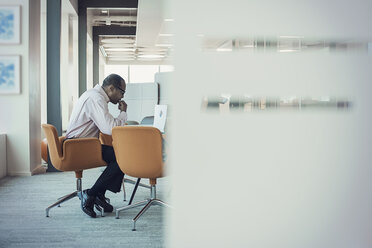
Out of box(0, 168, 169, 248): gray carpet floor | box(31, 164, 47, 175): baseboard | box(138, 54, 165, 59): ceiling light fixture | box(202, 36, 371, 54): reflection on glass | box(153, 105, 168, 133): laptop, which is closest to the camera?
box(202, 36, 371, 54): reflection on glass

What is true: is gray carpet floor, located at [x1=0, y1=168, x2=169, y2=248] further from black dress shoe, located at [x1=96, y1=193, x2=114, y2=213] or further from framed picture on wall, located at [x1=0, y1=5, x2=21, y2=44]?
framed picture on wall, located at [x1=0, y1=5, x2=21, y2=44]

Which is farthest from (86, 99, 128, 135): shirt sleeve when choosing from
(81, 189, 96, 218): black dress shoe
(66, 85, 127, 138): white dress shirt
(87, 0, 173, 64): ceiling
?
(87, 0, 173, 64): ceiling

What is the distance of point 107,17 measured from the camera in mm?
12188

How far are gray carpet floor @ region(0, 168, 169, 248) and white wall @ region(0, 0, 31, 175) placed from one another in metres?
1.06

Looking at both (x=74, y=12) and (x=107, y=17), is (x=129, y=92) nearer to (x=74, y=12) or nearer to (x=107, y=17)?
Answer: (x=74, y=12)

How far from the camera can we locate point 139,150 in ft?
10.1

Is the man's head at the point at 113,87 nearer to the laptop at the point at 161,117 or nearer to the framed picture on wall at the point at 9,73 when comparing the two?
the laptop at the point at 161,117

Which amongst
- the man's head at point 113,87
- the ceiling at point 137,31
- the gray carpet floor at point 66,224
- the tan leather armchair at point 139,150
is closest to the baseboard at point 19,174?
the gray carpet floor at point 66,224

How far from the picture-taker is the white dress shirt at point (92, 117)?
3.50 m

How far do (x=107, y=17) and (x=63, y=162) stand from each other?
9547 millimetres

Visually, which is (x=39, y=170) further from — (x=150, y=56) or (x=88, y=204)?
(x=150, y=56)

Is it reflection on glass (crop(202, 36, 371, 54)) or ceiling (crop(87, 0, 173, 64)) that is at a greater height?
ceiling (crop(87, 0, 173, 64))

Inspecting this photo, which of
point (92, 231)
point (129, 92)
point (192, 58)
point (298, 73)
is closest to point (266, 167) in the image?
point (298, 73)

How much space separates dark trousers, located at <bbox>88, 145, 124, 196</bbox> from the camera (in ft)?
11.6
